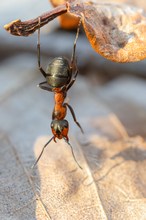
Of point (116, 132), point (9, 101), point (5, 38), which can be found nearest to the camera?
point (116, 132)

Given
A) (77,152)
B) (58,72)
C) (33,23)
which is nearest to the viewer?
(33,23)

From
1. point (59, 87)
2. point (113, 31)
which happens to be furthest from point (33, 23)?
point (59, 87)

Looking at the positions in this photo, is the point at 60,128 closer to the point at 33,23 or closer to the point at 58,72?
the point at 58,72

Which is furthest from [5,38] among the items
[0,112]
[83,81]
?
[0,112]

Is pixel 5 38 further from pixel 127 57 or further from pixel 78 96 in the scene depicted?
pixel 127 57

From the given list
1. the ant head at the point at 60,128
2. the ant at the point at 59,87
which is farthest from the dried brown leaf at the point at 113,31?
the ant head at the point at 60,128

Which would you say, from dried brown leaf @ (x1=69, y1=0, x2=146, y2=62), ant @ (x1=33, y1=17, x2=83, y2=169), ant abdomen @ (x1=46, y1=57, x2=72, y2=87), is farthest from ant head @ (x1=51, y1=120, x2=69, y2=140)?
dried brown leaf @ (x1=69, y1=0, x2=146, y2=62)

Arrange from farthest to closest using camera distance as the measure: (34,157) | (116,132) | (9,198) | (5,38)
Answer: (5,38) → (116,132) → (34,157) → (9,198)
